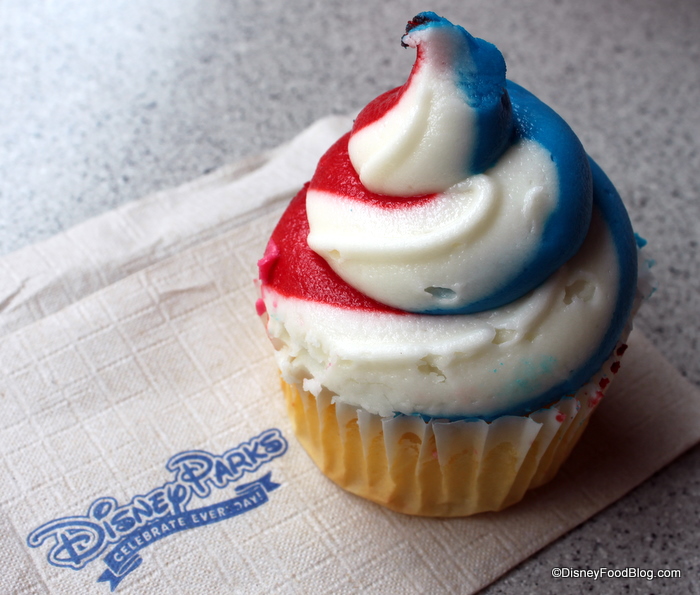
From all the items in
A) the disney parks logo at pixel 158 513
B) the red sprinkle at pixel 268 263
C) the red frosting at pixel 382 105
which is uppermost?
the red frosting at pixel 382 105

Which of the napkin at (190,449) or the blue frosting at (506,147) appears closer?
the blue frosting at (506,147)

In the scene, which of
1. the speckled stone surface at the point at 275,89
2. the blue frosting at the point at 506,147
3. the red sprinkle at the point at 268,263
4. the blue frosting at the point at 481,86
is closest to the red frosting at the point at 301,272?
the red sprinkle at the point at 268,263

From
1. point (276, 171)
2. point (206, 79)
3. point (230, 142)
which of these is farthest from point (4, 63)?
point (276, 171)

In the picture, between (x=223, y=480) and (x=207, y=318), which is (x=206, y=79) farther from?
(x=223, y=480)

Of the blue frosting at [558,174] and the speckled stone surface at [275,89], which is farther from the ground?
the blue frosting at [558,174]

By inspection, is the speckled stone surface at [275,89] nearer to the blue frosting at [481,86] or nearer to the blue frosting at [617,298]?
the blue frosting at [617,298]

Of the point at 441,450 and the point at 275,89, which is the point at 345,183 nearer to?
the point at 441,450

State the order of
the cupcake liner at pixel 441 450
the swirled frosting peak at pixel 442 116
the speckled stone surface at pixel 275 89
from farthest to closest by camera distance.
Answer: the speckled stone surface at pixel 275 89 → the cupcake liner at pixel 441 450 → the swirled frosting peak at pixel 442 116
